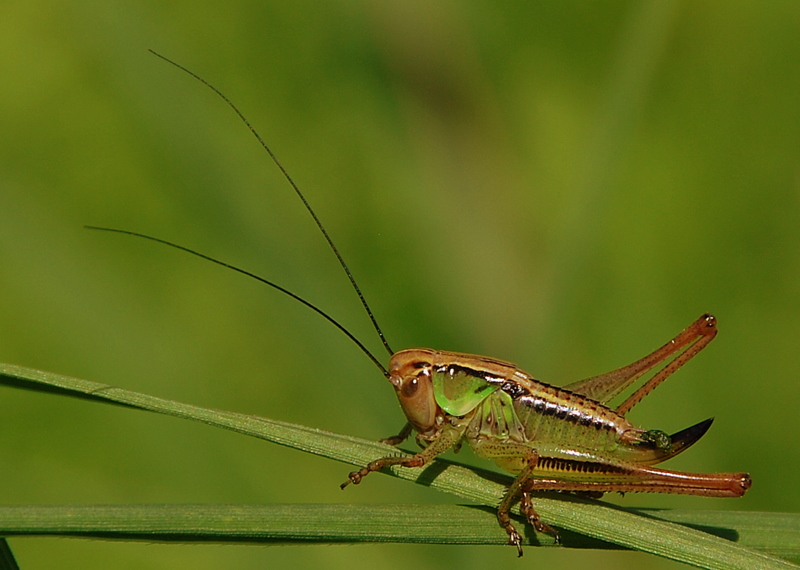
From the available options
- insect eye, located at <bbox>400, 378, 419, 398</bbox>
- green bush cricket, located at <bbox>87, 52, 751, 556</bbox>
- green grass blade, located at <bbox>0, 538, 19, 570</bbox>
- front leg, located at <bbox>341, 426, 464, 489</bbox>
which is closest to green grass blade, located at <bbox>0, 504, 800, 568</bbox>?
green grass blade, located at <bbox>0, 538, 19, 570</bbox>

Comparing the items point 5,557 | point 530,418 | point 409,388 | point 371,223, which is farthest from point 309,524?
point 371,223

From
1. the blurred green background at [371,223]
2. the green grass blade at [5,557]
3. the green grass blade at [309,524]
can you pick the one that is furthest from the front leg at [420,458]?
the green grass blade at [5,557]

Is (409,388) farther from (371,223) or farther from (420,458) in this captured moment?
(371,223)

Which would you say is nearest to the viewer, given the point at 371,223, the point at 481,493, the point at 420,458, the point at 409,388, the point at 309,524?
the point at 309,524

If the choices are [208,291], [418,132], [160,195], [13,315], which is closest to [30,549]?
[13,315]

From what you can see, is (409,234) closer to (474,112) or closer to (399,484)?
(474,112)

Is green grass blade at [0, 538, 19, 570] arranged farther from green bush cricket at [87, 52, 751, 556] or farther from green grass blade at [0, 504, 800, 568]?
green bush cricket at [87, 52, 751, 556]
